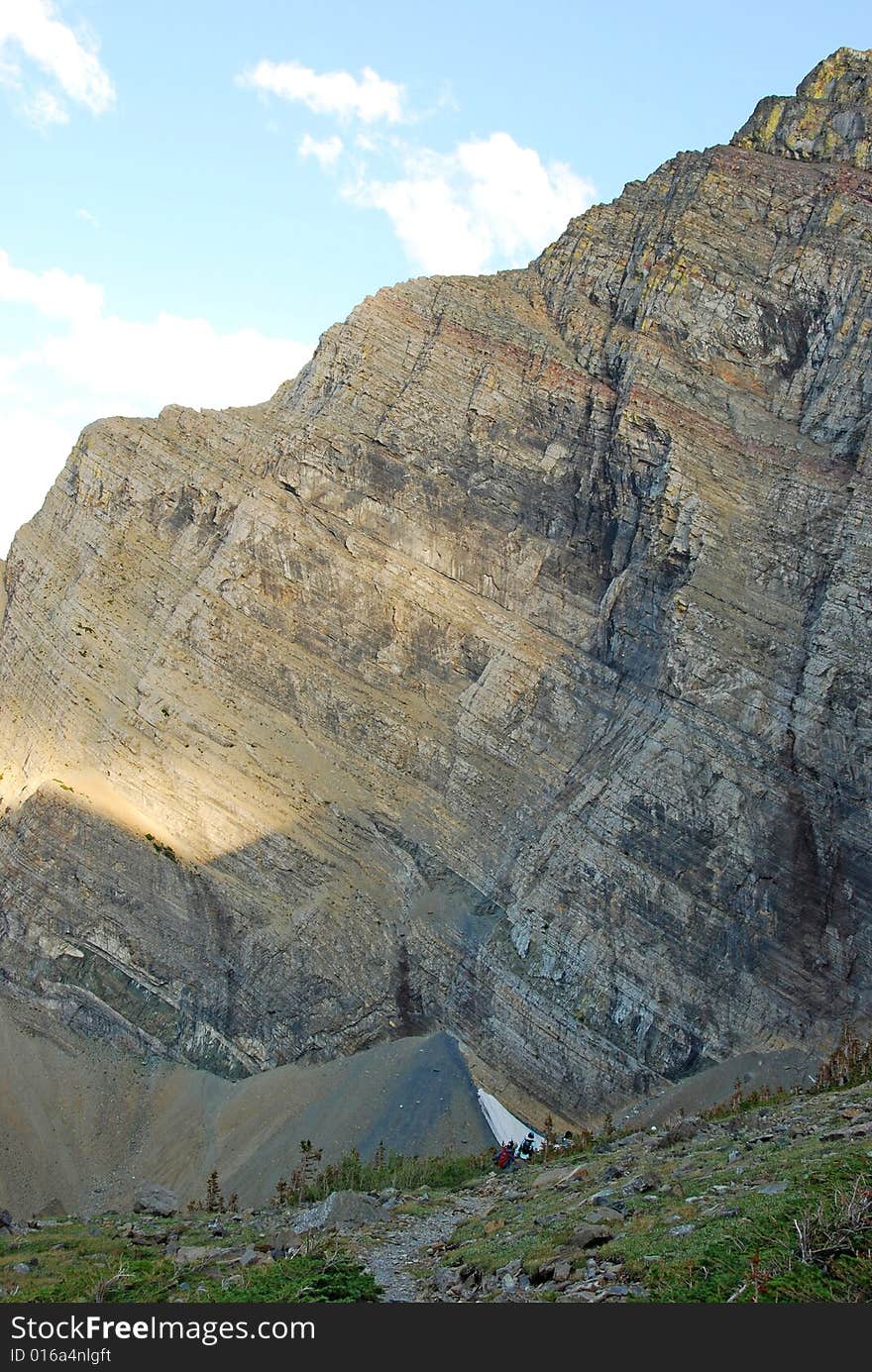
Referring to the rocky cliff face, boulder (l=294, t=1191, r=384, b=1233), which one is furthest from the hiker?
boulder (l=294, t=1191, r=384, b=1233)

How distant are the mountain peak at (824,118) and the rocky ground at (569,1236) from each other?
45.9 m

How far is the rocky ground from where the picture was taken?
1212cm

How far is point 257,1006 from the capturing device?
44.7 m

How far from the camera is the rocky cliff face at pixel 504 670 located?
40.4 metres

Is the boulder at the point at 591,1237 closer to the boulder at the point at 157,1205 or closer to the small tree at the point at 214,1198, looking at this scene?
the boulder at the point at 157,1205

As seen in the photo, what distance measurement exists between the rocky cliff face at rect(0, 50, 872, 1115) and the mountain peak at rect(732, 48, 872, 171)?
20 centimetres

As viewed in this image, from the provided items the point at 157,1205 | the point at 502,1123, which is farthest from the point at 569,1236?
the point at 502,1123

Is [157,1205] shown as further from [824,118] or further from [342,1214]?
[824,118]

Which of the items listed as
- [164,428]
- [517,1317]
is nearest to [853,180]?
[164,428]

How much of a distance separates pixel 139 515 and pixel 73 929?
20.9m

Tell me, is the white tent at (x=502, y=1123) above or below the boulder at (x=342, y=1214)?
below

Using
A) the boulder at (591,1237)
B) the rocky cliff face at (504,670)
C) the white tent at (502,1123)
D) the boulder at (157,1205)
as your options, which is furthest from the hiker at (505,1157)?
the boulder at (591,1237)

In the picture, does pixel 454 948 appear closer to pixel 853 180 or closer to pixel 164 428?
pixel 164 428

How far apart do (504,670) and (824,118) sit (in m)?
32.7
